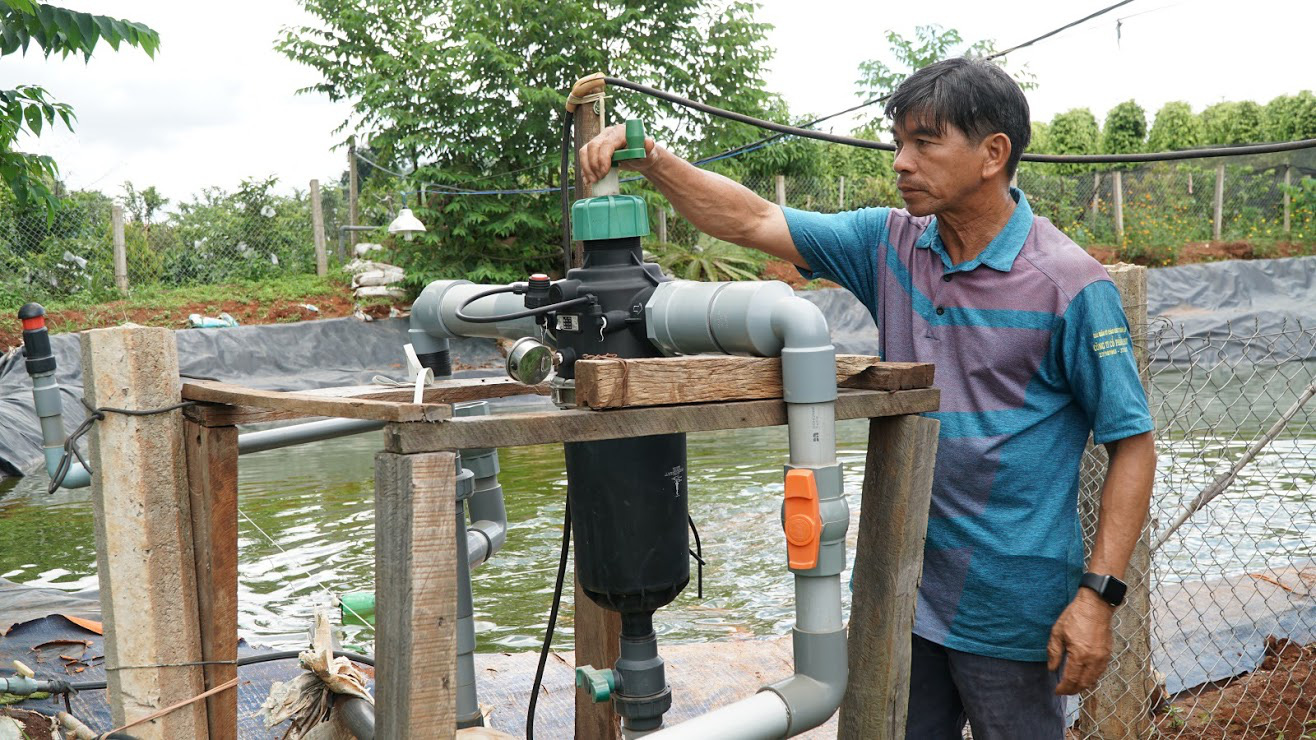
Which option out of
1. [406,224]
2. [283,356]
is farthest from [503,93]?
[283,356]

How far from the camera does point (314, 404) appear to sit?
1468 mm

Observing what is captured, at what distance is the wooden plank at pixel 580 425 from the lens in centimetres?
129

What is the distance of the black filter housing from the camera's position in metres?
1.64

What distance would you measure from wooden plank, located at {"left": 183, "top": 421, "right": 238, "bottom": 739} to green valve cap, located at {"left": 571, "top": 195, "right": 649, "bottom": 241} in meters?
0.72

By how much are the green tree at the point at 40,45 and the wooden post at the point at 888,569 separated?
11.1 ft

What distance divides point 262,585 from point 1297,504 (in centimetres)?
577

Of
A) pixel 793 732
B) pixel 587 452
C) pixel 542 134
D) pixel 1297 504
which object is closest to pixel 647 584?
pixel 587 452

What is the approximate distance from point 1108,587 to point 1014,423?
310 mm

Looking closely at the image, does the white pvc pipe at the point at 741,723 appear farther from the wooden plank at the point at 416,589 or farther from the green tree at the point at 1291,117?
the green tree at the point at 1291,117

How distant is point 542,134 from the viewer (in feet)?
52.5

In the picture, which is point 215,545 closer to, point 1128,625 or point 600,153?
point 600,153

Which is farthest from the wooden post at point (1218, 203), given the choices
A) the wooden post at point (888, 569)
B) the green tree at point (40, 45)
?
the wooden post at point (888, 569)

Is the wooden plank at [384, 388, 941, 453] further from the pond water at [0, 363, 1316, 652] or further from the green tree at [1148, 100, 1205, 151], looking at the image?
the green tree at [1148, 100, 1205, 151]

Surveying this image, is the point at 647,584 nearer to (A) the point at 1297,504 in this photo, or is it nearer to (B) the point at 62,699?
(B) the point at 62,699
